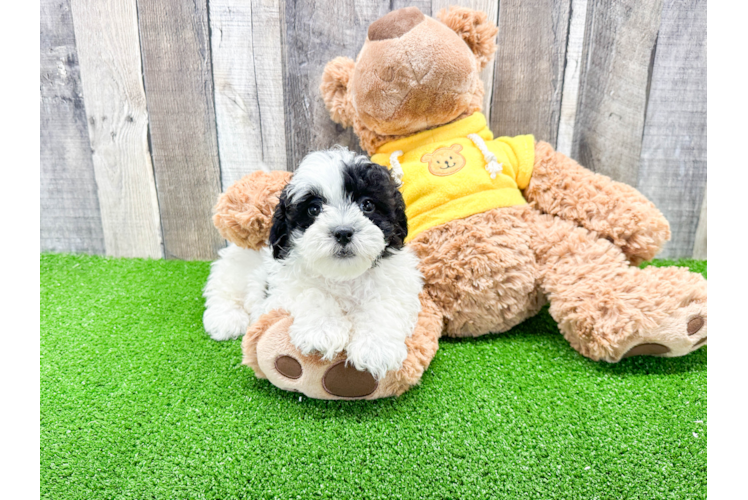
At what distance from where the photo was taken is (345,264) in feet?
4.00

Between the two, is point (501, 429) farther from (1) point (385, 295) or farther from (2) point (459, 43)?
(2) point (459, 43)

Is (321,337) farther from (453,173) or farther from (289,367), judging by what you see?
(453,173)

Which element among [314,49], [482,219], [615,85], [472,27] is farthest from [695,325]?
[314,49]

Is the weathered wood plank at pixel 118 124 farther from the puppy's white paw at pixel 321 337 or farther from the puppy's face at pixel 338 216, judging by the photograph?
the puppy's white paw at pixel 321 337

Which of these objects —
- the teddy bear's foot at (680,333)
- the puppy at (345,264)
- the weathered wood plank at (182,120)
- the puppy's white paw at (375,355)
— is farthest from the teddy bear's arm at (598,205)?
the weathered wood plank at (182,120)

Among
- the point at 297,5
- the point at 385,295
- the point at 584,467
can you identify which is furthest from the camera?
the point at 297,5

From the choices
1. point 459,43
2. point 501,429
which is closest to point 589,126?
point 459,43

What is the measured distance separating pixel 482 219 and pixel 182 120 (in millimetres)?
1345

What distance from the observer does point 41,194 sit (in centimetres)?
216

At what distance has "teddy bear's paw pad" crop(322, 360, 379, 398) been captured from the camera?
1230mm

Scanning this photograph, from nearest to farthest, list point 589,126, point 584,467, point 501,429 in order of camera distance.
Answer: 1. point 584,467
2. point 501,429
3. point 589,126

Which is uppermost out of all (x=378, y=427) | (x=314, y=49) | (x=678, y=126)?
(x=314, y=49)

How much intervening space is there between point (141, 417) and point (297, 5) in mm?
1583

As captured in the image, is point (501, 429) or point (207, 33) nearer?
point (501, 429)
